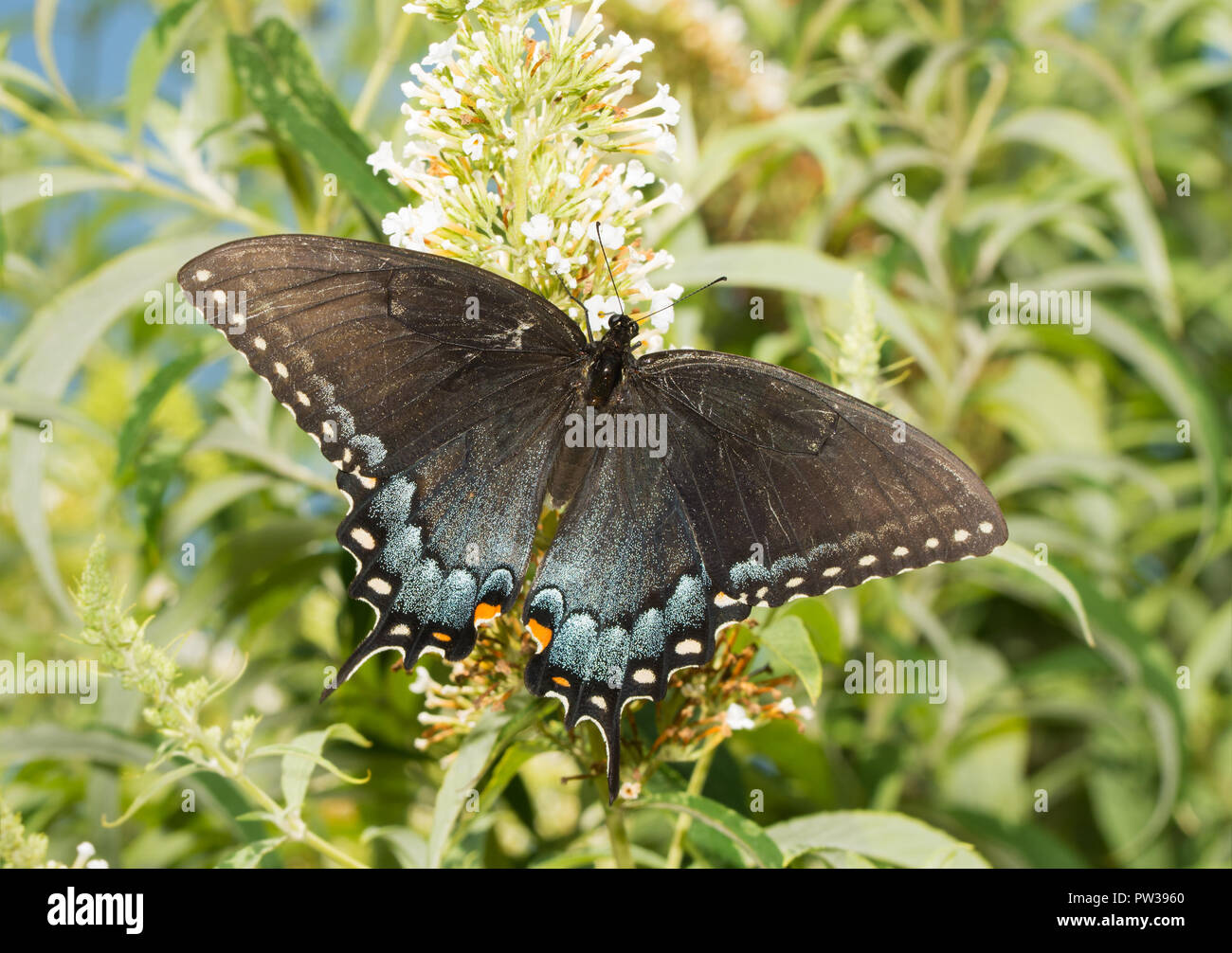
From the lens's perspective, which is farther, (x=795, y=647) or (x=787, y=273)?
(x=787, y=273)

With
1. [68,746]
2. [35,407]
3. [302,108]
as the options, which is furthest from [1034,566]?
[35,407]

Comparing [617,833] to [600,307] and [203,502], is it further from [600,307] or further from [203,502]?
[203,502]

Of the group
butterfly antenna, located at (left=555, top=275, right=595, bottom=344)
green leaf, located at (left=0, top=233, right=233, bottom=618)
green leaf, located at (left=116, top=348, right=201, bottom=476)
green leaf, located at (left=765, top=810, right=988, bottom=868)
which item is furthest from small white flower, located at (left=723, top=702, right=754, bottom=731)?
green leaf, located at (left=0, top=233, right=233, bottom=618)

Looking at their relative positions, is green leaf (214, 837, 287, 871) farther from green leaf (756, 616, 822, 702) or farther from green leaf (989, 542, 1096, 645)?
green leaf (989, 542, 1096, 645)

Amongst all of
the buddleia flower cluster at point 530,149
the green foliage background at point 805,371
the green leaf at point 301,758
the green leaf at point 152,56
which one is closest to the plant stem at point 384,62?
the green foliage background at point 805,371

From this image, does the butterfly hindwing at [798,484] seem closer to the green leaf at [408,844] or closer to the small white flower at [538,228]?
the small white flower at [538,228]
